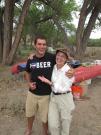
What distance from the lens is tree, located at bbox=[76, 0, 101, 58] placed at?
1661 centimetres

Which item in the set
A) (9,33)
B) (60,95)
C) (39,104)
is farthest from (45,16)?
(60,95)

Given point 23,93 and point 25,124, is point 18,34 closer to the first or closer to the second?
point 23,93

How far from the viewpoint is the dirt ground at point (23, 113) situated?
7043 mm

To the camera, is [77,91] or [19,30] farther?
[19,30]

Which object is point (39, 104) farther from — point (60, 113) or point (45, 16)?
point (45, 16)

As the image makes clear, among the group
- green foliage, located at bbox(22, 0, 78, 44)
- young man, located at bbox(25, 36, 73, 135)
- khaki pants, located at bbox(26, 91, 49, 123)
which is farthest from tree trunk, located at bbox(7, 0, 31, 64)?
khaki pants, located at bbox(26, 91, 49, 123)

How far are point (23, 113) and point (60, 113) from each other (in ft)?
8.23

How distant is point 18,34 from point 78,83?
6.73m

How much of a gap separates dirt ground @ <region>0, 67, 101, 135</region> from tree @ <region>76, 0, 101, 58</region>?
5.99 m

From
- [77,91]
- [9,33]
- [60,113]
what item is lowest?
[77,91]

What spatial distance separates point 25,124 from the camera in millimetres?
7371

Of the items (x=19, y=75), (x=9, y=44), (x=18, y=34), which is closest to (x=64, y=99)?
(x=19, y=75)

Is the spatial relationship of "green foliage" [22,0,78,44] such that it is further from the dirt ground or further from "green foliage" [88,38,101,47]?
the dirt ground

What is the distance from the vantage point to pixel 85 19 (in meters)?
17.1
